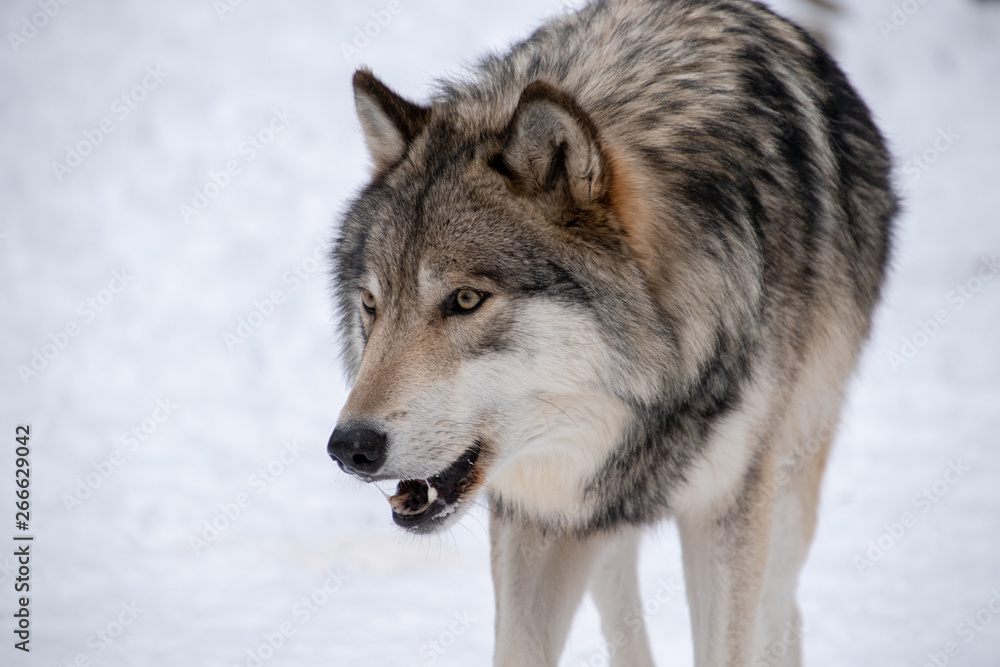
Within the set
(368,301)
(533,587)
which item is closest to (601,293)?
(368,301)

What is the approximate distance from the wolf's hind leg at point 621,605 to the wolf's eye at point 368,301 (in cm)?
157

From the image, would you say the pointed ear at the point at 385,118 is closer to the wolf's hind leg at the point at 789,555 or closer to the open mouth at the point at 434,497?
the open mouth at the point at 434,497

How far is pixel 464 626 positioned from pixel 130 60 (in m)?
6.03

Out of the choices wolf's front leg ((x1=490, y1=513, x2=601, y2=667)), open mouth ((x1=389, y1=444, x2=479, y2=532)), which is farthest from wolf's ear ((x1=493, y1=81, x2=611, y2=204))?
wolf's front leg ((x1=490, y1=513, x2=601, y2=667))

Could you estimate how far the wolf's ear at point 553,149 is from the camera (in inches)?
91.7

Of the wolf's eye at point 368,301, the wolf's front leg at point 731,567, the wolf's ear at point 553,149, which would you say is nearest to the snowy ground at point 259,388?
the wolf's front leg at point 731,567

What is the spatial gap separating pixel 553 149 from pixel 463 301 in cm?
44

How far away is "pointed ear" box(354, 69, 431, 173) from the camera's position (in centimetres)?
275

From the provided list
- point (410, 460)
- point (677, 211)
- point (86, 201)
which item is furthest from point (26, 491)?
point (677, 211)

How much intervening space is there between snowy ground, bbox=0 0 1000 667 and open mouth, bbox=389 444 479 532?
5.85 feet

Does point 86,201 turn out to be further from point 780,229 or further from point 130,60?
point 780,229

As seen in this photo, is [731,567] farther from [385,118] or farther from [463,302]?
[385,118]

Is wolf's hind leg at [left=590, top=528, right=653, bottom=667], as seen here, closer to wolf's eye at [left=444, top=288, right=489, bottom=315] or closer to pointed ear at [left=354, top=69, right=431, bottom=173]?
wolf's eye at [left=444, top=288, right=489, bottom=315]

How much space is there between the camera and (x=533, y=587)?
2.93 meters
